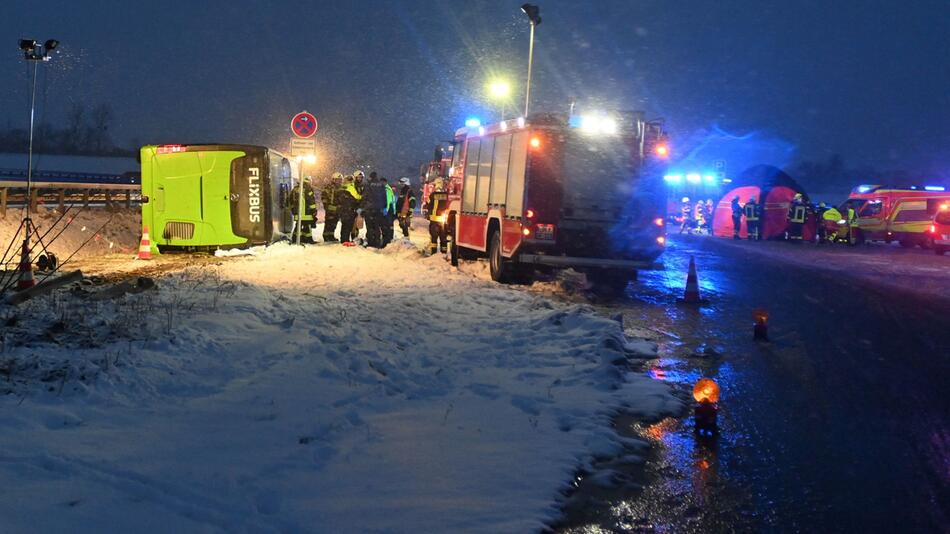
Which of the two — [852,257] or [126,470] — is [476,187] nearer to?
[126,470]

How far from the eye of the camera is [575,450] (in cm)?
537

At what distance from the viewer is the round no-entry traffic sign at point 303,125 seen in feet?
55.6

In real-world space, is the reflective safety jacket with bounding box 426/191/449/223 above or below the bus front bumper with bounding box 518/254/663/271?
above

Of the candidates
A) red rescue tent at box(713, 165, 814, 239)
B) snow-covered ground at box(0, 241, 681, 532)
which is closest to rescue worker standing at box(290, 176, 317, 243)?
snow-covered ground at box(0, 241, 681, 532)

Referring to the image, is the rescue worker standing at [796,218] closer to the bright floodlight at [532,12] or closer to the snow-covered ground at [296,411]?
the bright floodlight at [532,12]

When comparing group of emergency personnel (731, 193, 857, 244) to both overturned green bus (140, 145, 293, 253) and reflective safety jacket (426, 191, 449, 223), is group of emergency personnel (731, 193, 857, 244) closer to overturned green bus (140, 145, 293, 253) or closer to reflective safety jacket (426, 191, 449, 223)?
reflective safety jacket (426, 191, 449, 223)

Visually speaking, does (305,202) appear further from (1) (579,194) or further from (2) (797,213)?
(2) (797,213)

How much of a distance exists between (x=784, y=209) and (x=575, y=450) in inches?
1301

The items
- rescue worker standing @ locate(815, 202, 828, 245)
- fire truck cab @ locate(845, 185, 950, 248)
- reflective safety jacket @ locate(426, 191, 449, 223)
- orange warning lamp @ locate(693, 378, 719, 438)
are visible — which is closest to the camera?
orange warning lamp @ locate(693, 378, 719, 438)

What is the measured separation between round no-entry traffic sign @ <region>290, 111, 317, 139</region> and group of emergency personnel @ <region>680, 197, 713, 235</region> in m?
28.5

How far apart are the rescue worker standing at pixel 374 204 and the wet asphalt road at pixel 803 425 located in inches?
321

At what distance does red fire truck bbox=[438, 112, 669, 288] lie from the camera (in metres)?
13.6

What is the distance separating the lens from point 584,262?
45.4 feet

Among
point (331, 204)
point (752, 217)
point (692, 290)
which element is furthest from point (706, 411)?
point (752, 217)
